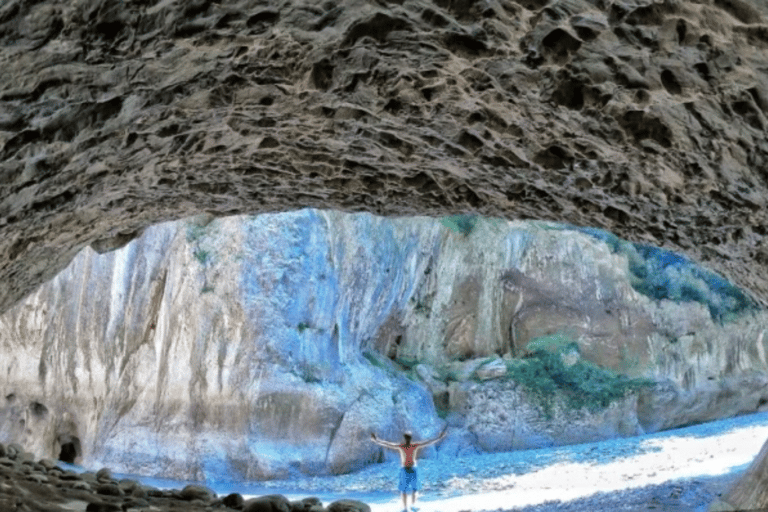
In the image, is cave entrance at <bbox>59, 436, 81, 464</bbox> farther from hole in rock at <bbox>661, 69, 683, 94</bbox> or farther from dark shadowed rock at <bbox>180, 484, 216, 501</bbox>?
hole in rock at <bbox>661, 69, 683, 94</bbox>

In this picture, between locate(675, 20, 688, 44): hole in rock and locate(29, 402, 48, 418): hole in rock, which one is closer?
locate(675, 20, 688, 44): hole in rock

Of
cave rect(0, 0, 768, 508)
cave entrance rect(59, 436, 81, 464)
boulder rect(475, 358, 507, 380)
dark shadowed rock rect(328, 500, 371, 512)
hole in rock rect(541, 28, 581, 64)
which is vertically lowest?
cave entrance rect(59, 436, 81, 464)

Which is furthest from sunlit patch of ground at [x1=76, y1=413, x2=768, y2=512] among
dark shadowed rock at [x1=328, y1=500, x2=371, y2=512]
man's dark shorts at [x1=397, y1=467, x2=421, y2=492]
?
dark shadowed rock at [x1=328, y1=500, x2=371, y2=512]

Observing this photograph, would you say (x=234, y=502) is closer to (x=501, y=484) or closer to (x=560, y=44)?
(x=560, y=44)

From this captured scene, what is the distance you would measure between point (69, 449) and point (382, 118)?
44.1ft

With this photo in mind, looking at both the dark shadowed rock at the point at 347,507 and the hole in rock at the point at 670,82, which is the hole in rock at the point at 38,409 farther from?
the hole in rock at the point at 670,82

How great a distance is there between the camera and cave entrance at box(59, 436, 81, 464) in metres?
15.1

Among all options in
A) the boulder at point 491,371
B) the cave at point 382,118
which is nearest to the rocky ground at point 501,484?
the cave at point 382,118

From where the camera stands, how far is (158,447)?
14.0 meters

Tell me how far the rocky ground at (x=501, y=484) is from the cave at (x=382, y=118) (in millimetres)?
1681

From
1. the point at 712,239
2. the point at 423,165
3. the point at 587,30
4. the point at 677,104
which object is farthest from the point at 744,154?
the point at 423,165

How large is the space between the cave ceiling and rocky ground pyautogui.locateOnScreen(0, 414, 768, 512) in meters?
1.69

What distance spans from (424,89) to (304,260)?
11.2m

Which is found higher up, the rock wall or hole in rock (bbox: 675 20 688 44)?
hole in rock (bbox: 675 20 688 44)
